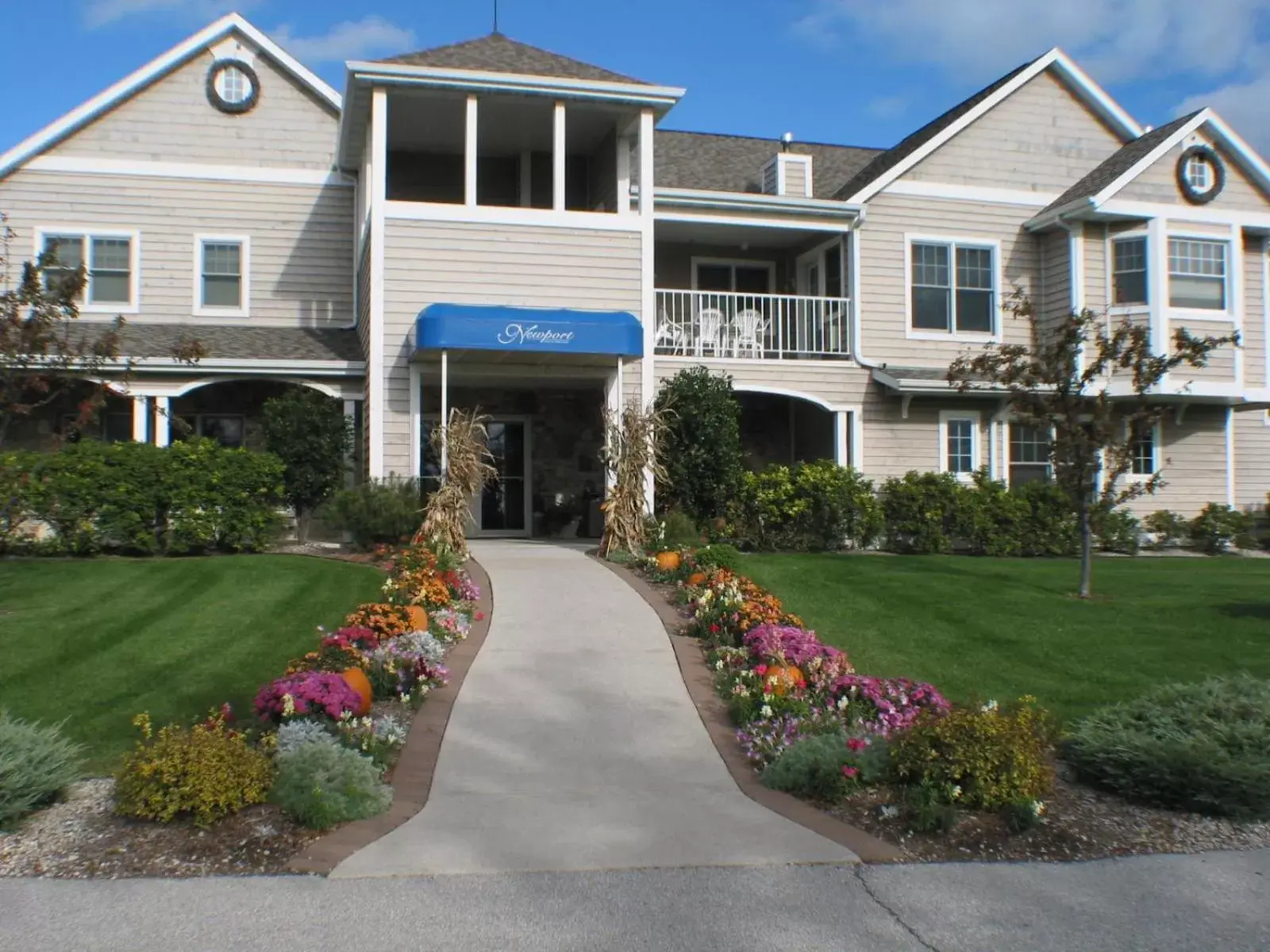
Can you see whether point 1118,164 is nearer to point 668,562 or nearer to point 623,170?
point 623,170

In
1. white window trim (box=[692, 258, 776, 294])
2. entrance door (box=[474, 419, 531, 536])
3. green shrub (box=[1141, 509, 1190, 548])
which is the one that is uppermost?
white window trim (box=[692, 258, 776, 294])

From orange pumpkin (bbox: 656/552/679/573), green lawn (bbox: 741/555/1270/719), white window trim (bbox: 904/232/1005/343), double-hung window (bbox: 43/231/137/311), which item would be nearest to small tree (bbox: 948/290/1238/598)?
green lawn (bbox: 741/555/1270/719)

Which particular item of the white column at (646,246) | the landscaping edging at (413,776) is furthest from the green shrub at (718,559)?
the white column at (646,246)

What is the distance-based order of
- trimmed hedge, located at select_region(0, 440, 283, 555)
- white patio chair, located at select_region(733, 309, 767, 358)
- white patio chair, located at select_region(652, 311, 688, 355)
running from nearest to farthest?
trimmed hedge, located at select_region(0, 440, 283, 555)
white patio chair, located at select_region(652, 311, 688, 355)
white patio chair, located at select_region(733, 309, 767, 358)

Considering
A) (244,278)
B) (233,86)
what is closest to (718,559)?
(244,278)

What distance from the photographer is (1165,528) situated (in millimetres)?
19156

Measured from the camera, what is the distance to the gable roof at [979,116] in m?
19.2

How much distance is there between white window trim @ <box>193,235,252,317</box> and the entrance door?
4576 millimetres

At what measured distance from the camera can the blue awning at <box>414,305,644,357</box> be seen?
47.5 ft

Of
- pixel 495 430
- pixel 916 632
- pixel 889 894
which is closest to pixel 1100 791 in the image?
pixel 889 894

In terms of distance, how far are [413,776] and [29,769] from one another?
2090 millimetres

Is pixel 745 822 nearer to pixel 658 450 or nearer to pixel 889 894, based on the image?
pixel 889 894

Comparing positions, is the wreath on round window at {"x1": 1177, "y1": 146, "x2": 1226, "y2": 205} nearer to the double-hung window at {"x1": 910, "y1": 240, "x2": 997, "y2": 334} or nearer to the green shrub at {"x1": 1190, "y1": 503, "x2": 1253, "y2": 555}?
the double-hung window at {"x1": 910, "y1": 240, "x2": 997, "y2": 334}

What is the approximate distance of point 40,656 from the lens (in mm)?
9766
